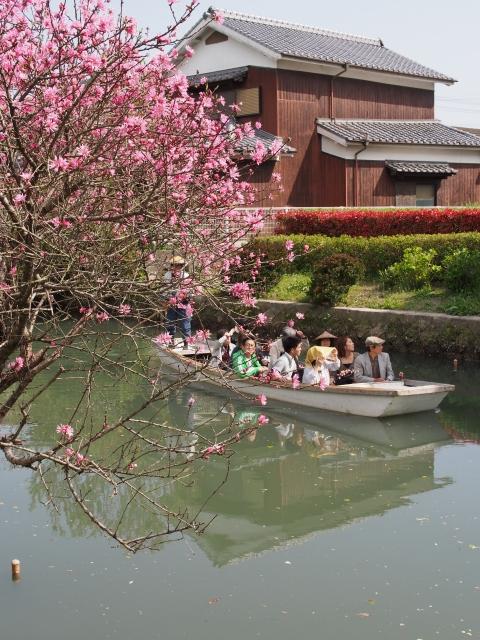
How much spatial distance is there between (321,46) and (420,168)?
565 centimetres

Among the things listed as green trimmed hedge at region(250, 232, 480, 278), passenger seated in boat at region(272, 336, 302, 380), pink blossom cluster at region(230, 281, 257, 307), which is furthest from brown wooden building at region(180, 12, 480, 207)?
pink blossom cluster at region(230, 281, 257, 307)

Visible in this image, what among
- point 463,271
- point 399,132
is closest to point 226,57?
point 399,132

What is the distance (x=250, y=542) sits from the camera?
27.2ft

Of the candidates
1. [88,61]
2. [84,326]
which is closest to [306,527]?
[84,326]

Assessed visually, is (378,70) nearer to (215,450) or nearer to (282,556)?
(282,556)

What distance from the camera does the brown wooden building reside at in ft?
96.5

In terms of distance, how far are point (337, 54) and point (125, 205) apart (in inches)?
1092

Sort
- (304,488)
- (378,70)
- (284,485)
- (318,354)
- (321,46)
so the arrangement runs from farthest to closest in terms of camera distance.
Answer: (321,46) < (378,70) < (318,354) < (284,485) < (304,488)

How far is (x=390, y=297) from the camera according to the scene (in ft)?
63.1

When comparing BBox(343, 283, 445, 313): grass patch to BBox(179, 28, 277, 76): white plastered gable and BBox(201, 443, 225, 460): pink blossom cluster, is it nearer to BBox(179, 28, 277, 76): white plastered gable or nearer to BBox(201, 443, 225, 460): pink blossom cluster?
BBox(179, 28, 277, 76): white plastered gable

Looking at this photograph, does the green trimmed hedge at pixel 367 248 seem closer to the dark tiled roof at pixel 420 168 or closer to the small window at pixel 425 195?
the dark tiled roof at pixel 420 168

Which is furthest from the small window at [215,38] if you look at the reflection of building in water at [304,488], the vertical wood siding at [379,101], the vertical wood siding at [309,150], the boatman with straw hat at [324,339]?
the reflection of building in water at [304,488]

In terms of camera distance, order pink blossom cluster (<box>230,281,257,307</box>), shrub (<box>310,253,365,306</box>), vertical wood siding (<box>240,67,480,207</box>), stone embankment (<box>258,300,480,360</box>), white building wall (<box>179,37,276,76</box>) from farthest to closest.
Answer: white building wall (<box>179,37,276,76</box>), vertical wood siding (<box>240,67,480,207</box>), shrub (<box>310,253,365,306</box>), stone embankment (<box>258,300,480,360</box>), pink blossom cluster (<box>230,281,257,307</box>)

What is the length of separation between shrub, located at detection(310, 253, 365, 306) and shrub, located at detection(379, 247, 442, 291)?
2.64 ft
